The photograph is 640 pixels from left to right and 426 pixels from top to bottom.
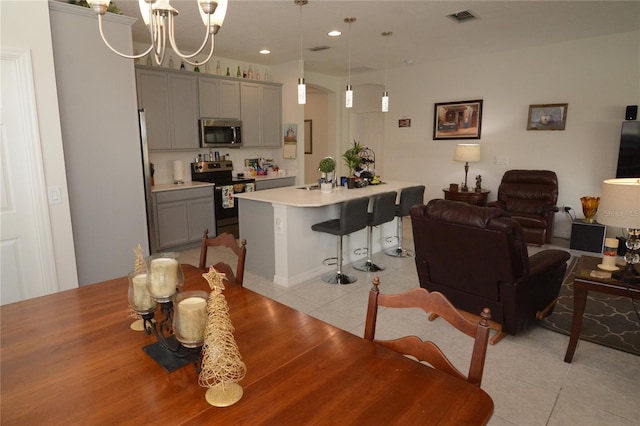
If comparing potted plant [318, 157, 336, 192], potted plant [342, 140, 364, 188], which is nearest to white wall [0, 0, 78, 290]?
potted plant [318, 157, 336, 192]

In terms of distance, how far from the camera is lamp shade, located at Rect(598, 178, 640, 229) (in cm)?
227

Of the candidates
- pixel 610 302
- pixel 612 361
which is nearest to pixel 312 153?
pixel 610 302

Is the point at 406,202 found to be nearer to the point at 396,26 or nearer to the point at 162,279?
the point at 396,26

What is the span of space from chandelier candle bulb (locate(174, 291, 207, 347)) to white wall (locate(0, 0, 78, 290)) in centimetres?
243

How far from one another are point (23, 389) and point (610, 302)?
439 cm

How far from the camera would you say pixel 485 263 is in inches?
105

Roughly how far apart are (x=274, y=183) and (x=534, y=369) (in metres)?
4.99

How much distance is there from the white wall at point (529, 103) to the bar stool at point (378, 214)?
2.97 metres

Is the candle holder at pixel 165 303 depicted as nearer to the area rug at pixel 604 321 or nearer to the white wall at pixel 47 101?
the white wall at pixel 47 101

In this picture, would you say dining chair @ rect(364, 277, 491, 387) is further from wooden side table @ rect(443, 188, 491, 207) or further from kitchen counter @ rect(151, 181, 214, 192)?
wooden side table @ rect(443, 188, 491, 207)

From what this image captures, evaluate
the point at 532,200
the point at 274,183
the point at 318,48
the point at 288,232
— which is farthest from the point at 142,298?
the point at 532,200

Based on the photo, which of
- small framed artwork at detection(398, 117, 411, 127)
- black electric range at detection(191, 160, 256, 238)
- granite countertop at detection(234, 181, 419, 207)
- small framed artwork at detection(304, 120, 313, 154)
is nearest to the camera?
granite countertop at detection(234, 181, 419, 207)

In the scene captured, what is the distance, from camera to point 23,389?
1.14 metres

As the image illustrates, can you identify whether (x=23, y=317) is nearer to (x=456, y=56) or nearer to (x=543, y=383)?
(x=543, y=383)
